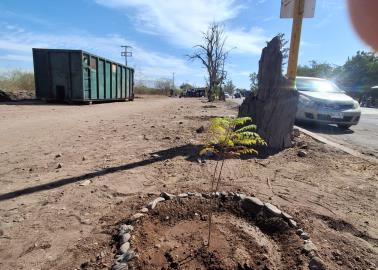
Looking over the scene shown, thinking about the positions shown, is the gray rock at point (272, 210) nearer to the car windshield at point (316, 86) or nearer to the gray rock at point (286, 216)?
the gray rock at point (286, 216)

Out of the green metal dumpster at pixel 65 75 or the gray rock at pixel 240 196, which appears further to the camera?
the green metal dumpster at pixel 65 75

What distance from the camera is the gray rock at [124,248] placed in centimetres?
228

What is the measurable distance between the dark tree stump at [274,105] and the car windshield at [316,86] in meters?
4.69

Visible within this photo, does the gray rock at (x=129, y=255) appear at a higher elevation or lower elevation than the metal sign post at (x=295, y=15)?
lower

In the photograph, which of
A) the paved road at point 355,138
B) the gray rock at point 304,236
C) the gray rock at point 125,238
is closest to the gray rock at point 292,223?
the gray rock at point 304,236

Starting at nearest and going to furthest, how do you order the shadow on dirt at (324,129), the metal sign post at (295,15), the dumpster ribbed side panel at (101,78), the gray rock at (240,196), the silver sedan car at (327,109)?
1. the gray rock at (240,196)
2. the metal sign post at (295,15)
3. the shadow on dirt at (324,129)
4. the silver sedan car at (327,109)
5. the dumpster ribbed side panel at (101,78)

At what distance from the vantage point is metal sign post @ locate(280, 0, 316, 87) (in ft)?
18.2

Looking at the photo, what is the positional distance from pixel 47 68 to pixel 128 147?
1244 cm

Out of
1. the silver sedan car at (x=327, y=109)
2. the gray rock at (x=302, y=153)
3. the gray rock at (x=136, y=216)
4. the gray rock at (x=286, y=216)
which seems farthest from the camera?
the silver sedan car at (x=327, y=109)

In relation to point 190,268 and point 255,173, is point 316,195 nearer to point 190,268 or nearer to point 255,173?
point 255,173

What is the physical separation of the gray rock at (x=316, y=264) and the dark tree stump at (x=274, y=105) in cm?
350

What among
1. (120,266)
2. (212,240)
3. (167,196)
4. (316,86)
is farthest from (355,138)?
(120,266)

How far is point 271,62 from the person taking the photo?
5.88m

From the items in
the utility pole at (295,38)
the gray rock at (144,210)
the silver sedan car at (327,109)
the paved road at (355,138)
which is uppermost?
the utility pole at (295,38)
